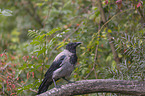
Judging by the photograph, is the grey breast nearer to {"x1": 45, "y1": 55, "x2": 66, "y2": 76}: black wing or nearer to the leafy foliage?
{"x1": 45, "y1": 55, "x2": 66, "y2": 76}: black wing

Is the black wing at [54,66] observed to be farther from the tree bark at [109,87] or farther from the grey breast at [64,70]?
the tree bark at [109,87]

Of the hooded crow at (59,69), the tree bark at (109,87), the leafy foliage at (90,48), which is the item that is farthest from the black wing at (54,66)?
the tree bark at (109,87)

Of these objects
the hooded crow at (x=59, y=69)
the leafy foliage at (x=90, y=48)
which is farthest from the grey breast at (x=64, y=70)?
the leafy foliage at (x=90, y=48)

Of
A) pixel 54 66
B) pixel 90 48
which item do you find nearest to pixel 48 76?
pixel 54 66

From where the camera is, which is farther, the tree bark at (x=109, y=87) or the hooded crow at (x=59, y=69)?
the hooded crow at (x=59, y=69)

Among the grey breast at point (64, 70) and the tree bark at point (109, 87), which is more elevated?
the grey breast at point (64, 70)

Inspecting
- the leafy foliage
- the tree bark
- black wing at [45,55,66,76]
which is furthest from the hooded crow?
the tree bark

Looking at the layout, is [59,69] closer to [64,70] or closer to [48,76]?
[64,70]

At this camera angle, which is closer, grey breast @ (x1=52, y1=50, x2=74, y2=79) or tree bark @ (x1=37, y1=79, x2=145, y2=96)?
tree bark @ (x1=37, y1=79, x2=145, y2=96)

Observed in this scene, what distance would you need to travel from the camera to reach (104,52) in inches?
174

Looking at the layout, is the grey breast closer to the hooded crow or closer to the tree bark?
the hooded crow

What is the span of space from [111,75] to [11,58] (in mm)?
2309

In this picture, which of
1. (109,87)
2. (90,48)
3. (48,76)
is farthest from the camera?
(90,48)

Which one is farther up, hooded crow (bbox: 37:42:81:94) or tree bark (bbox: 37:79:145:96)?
hooded crow (bbox: 37:42:81:94)
